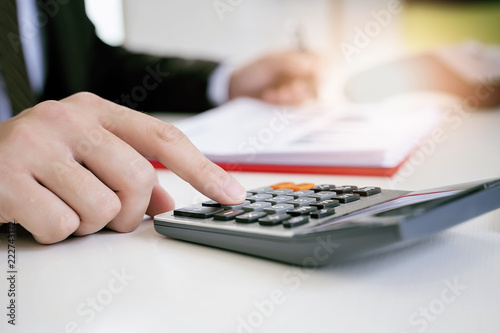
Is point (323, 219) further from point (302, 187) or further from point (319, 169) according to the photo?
point (319, 169)

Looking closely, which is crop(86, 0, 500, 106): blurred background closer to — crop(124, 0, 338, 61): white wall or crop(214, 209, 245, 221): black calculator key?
crop(124, 0, 338, 61): white wall

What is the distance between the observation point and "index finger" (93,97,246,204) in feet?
→ 1.32

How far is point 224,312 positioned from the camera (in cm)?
26

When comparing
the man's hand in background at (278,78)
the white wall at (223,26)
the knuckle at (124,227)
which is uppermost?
the white wall at (223,26)

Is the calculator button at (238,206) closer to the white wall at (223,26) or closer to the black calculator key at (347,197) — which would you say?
the black calculator key at (347,197)

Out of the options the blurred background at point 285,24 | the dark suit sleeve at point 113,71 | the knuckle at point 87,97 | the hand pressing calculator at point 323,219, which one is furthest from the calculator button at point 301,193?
the blurred background at point 285,24

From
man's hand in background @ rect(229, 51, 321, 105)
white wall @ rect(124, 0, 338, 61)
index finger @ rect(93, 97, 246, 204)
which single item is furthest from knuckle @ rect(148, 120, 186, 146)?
white wall @ rect(124, 0, 338, 61)

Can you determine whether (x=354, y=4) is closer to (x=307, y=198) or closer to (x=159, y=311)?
(x=307, y=198)

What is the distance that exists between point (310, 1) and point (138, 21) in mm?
855

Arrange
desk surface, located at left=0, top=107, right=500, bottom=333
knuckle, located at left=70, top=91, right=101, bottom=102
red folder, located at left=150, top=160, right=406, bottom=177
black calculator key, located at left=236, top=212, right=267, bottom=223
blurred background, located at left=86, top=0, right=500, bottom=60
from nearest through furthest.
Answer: desk surface, located at left=0, top=107, right=500, bottom=333, black calculator key, located at left=236, top=212, right=267, bottom=223, knuckle, located at left=70, top=91, right=101, bottom=102, red folder, located at left=150, top=160, right=406, bottom=177, blurred background, located at left=86, top=0, right=500, bottom=60

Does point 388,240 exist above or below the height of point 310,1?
below

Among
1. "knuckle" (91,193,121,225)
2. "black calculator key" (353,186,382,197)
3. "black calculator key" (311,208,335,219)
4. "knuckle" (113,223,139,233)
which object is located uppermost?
"black calculator key" (353,186,382,197)

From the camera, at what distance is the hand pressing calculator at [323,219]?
27 centimetres

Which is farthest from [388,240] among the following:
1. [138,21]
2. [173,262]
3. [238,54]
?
[138,21]
